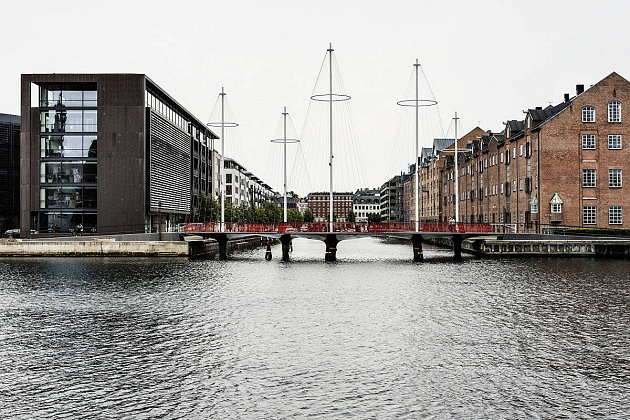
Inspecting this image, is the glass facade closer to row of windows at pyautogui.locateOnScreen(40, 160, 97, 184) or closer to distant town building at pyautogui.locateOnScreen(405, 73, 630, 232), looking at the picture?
row of windows at pyautogui.locateOnScreen(40, 160, 97, 184)

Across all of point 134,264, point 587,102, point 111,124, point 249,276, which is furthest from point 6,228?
point 587,102

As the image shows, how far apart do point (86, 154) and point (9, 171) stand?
3256 centimetres

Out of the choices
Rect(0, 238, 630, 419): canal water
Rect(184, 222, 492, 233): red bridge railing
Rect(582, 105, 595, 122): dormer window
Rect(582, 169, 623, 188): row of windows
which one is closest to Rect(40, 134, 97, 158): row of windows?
Rect(184, 222, 492, 233): red bridge railing

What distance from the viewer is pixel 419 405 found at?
16.5 meters

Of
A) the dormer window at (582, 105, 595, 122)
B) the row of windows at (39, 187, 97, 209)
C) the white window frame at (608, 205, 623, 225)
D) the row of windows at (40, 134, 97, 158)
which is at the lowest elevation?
the white window frame at (608, 205, 623, 225)

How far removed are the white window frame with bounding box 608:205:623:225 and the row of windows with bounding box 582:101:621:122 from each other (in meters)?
10.0

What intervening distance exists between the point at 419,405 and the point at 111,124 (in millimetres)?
79323

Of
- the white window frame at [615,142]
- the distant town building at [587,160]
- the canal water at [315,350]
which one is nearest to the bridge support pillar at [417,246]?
the distant town building at [587,160]

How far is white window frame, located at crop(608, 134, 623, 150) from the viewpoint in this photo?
7650cm

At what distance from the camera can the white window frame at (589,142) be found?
76.6 meters

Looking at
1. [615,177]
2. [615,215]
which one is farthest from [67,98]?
[615,215]

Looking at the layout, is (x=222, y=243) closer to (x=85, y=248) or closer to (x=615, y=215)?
(x=85, y=248)

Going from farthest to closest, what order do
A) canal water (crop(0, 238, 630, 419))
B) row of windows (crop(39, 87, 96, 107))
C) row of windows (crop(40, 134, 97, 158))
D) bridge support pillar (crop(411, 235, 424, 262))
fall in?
row of windows (crop(39, 87, 96, 107)) → row of windows (crop(40, 134, 97, 158)) → bridge support pillar (crop(411, 235, 424, 262)) → canal water (crop(0, 238, 630, 419))

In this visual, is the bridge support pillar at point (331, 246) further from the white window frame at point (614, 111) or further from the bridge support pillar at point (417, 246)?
the white window frame at point (614, 111)
